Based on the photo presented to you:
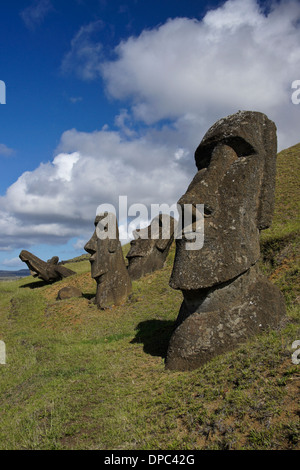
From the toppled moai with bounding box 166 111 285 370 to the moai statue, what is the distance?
7.62 m

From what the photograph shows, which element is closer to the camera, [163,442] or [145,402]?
[163,442]

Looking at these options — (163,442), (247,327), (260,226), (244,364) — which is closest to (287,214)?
(260,226)

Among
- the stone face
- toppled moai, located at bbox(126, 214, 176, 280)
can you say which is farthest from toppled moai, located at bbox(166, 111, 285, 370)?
the stone face

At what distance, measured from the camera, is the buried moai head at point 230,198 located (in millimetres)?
6195

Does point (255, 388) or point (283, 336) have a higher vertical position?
point (283, 336)

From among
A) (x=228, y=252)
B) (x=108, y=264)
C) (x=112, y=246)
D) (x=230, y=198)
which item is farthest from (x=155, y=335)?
(x=112, y=246)

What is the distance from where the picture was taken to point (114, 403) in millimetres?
5297

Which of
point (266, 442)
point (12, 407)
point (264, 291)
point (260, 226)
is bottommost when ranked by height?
point (12, 407)

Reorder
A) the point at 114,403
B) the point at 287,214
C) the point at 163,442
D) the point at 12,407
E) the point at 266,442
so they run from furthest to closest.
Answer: the point at 287,214 < the point at 12,407 < the point at 114,403 < the point at 163,442 < the point at 266,442

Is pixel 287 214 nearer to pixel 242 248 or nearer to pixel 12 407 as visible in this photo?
pixel 242 248

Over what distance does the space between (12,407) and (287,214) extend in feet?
47.1

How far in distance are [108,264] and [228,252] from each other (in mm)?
9086

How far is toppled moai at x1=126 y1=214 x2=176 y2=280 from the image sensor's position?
705 inches

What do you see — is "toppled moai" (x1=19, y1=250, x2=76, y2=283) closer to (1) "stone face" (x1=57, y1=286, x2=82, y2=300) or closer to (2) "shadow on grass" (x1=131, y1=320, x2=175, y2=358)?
(1) "stone face" (x1=57, y1=286, x2=82, y2=300)
